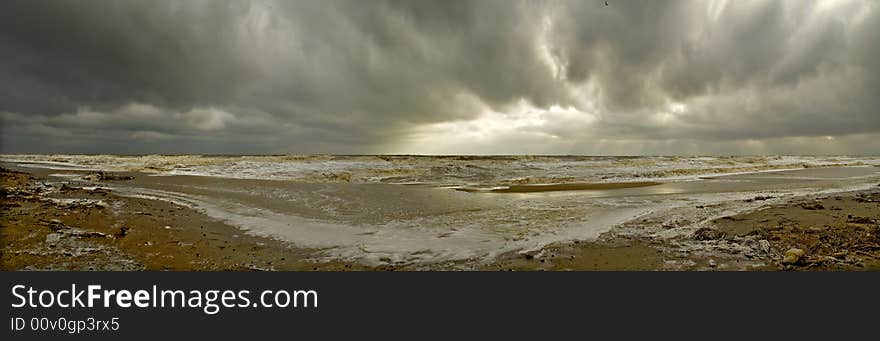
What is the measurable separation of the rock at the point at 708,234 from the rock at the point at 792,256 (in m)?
1.70

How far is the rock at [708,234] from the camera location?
29.6ft

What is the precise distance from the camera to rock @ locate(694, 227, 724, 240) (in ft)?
29.6

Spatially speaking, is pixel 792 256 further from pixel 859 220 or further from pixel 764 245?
pixel 859 220

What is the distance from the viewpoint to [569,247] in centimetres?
850

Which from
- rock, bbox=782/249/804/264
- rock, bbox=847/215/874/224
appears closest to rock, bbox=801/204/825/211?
rock, bbox=847/215/874/224

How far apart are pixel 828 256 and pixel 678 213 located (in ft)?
18.3

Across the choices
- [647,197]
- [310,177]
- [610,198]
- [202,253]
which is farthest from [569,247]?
[310,177]

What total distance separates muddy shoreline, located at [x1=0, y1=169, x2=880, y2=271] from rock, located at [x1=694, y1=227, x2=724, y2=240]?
2 cm

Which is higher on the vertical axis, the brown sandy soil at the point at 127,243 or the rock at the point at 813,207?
the rock at the point at 813,207

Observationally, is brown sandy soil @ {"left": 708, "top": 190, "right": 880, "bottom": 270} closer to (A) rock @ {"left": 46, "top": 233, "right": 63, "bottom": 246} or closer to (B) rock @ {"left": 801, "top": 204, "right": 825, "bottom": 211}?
(B) rock @ {"left": 801, "top": 204, "right": 825, "bottom": 211}

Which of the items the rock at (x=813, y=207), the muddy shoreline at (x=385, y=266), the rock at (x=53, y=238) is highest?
the rock at (x=813, y=207)

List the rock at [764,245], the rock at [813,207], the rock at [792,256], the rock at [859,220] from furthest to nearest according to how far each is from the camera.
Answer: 1. the rock at [813,207]
2. the rock at [859,220]
3. the rock at [764,245]
4. the rock at [792,256]

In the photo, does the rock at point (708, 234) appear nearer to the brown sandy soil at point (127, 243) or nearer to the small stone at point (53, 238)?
the brown sandy soil at point (127, 243)

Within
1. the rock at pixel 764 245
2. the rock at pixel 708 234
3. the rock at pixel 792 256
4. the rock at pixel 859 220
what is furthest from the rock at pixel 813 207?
the rock at pixel 792 256
